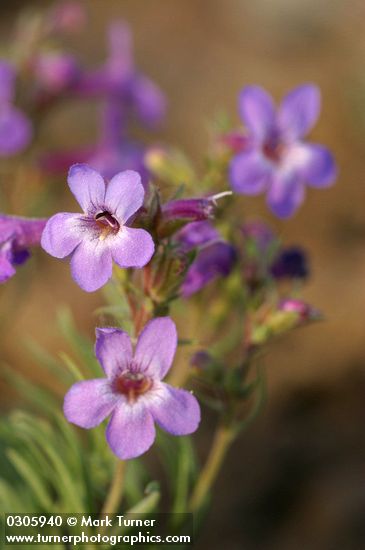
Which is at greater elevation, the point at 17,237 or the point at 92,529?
the point at 17,237

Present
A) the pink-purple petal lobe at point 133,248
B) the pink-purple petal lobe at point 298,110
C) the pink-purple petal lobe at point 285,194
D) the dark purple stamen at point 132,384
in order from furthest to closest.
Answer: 1. the pink-purple petal lobe at point 298,110
2. the pink-purple petal lobe at point 285,194
3. the dark purple stamen at point 132,384
4. the pink-purple petal lobe at point 133,248

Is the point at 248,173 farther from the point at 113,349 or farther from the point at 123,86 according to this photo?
the point at 123,86

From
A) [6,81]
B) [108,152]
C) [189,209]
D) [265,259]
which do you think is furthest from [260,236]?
[6,81]

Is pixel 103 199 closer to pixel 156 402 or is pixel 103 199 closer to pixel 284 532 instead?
pixel 156 402

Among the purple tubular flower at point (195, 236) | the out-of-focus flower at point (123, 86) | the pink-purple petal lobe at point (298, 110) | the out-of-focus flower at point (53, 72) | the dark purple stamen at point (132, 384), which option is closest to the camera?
the dark purple stamen at point (132, 384)

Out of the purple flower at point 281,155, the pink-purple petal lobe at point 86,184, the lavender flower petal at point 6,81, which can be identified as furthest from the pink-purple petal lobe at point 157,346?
the lavender flower petal at point 6,81

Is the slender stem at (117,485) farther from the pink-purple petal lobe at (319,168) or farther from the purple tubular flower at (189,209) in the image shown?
the pink-purple petal lobe at (319,168)

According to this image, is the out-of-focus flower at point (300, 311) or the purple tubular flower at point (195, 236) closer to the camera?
the purple tubular flower at point (195, 236)

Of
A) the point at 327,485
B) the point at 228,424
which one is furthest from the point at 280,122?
the point at 327,485
